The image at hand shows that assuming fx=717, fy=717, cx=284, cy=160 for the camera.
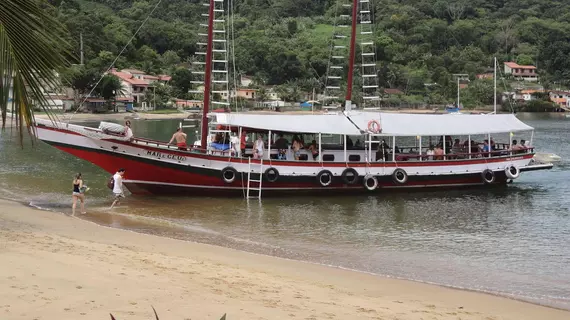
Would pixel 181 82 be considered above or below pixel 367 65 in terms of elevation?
above

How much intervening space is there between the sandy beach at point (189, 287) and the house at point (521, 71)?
497ft

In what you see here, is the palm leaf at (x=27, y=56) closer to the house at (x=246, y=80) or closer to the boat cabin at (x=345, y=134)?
the boat cabin at (x=345, y=134)

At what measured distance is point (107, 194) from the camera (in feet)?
96.6

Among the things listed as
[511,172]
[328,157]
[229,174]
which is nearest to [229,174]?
[229,174]

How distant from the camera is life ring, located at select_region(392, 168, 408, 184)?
97.8 feet

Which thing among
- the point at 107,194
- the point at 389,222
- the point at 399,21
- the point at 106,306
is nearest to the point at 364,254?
the point at 389,222

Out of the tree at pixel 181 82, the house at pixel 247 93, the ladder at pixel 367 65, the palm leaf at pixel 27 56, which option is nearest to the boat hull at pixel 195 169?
the ladder at pixel 367 65

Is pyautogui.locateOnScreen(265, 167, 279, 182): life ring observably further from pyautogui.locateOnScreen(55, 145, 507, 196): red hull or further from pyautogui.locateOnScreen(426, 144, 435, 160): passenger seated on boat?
pyautogui.locateOnScreen(426, 144, 435, 160): passenger seated on boat

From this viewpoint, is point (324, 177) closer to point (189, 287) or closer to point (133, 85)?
point (189, 287)

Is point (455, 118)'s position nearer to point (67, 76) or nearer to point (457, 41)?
point (67, 76)

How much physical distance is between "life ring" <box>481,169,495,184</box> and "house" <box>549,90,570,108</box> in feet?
414

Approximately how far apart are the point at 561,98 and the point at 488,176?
5050 inches

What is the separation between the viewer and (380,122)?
30.4 meters

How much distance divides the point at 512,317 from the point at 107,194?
66.4 feet
